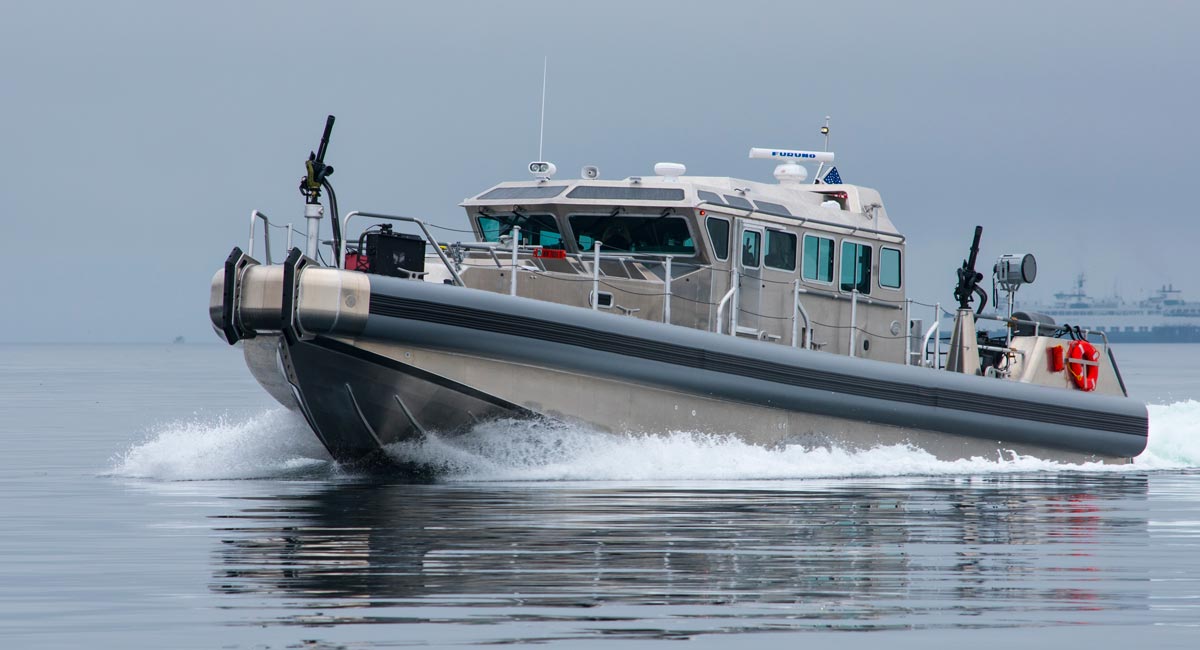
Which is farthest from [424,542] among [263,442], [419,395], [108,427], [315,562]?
[108,427]

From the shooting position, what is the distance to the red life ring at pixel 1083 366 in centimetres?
1532

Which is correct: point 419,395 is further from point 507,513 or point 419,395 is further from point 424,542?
point 424,542

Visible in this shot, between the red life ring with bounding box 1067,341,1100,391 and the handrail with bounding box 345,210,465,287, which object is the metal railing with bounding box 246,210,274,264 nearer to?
the handrail with bounding box 345,210,465,287

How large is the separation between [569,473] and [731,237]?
261cm

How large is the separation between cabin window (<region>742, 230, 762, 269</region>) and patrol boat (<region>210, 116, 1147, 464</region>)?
2 centimetres

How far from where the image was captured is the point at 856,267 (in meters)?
14.0

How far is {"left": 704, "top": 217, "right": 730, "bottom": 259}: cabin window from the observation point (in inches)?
495

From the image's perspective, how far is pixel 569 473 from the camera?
1148cm

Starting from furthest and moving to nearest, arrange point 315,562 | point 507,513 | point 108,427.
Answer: point 108,427 → point 507,513 → point 315,562

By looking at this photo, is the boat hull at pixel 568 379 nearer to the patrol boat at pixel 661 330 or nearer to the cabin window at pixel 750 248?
the patrol boat at pixel 661 330

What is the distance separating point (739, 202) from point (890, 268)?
7.14 feet

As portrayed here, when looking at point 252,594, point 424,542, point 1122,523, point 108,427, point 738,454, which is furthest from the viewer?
point 108,427

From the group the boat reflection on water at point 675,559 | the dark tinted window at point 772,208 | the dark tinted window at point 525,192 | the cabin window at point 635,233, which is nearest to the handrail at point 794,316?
the dark tinted window at point 772,208

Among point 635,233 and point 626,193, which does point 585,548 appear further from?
point 626,193
